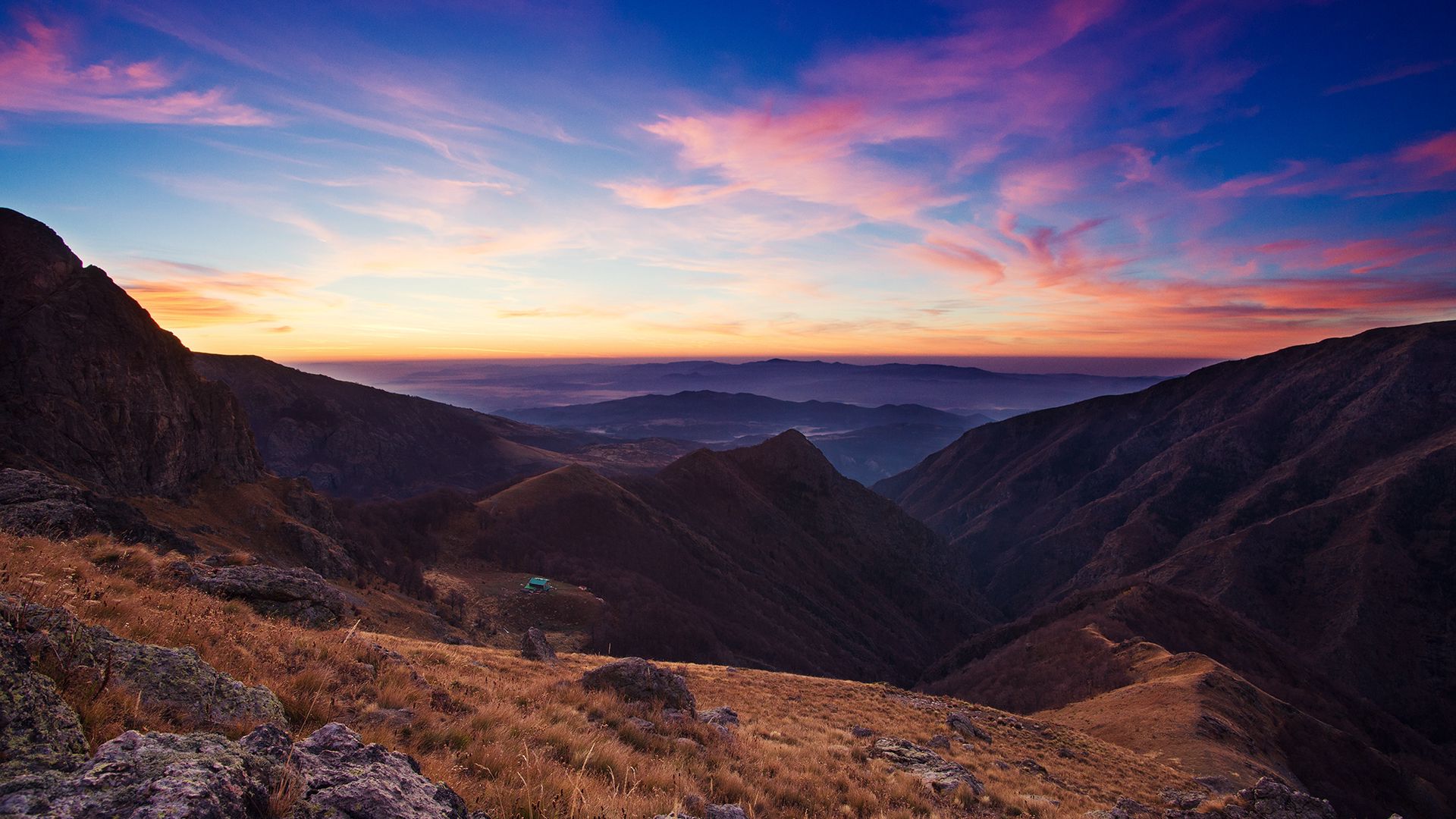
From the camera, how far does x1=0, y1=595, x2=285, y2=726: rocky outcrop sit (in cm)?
459

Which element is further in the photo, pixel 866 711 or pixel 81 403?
pixel 81 403

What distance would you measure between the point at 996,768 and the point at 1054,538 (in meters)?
167

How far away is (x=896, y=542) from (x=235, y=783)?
149127 mm

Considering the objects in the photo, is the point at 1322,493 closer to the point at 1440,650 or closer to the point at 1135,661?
the point at 1440,650

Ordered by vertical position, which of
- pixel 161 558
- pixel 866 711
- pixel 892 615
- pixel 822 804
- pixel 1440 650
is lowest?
pixel 892 615

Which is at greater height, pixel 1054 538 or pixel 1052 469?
pixel 1052 469

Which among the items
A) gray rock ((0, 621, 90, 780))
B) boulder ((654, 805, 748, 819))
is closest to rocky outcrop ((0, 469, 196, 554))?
gray rock ((0, 621, 90, 780))

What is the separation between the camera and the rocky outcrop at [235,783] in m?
2.85

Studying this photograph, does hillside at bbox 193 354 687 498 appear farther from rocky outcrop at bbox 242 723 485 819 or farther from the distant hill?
rocky outcrop at bbox 242 723 485 819

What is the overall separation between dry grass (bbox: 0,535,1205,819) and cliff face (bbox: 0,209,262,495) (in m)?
33.0

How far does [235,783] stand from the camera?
10.9 feet

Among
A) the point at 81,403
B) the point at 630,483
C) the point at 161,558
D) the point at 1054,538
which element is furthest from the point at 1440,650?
the point at 81,403

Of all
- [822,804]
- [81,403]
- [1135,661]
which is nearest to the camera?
[822,804]

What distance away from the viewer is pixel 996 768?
58.4 feet
